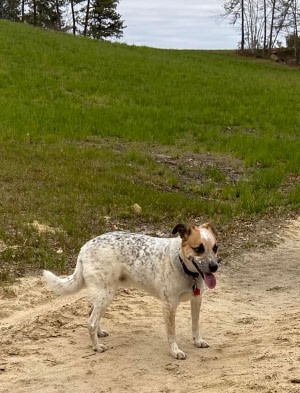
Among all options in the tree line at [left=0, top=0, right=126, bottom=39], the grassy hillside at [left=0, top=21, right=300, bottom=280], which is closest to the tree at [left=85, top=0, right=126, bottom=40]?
the tree line at [left=0, top=0, right=126, bottom=39]

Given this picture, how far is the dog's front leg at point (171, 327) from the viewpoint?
5.86m

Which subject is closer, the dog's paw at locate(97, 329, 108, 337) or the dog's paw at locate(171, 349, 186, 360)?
the dog's paw at locate(171, 349, 186, 360)

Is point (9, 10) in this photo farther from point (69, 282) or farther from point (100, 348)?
point (100, 348)

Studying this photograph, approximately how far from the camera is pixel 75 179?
1217cm

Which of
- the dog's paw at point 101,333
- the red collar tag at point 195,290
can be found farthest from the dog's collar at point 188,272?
the dog's paw at point 101,333

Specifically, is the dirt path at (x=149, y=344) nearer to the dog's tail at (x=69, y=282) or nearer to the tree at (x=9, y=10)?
the dog's tail at (x=69, y=282)

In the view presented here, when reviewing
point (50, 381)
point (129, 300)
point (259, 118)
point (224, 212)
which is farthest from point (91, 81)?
point (50, 381)

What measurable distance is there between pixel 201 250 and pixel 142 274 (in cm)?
87

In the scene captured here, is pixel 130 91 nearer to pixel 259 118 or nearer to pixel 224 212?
pixel 259 118

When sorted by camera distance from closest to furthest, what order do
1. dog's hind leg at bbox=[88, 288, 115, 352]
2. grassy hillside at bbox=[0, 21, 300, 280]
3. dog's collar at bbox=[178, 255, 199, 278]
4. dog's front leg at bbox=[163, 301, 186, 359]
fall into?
dog's collar at bbox=[178, 255, 199, 278] → dog's front leg at bbox=[163, 301, 186, 359] → dog's hind leg at bbox=[88, 288, 115, 352] → grassy hillside at bbox=[0, 21, 300, 280]

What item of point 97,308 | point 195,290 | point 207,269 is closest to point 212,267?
point 207,269

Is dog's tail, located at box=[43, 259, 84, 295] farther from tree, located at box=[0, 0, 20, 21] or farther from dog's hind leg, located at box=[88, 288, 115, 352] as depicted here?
tree, located at box=[0, 0, 20, 21]

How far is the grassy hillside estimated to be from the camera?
34.2 ft

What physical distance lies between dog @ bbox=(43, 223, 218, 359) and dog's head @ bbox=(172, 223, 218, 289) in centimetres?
1
